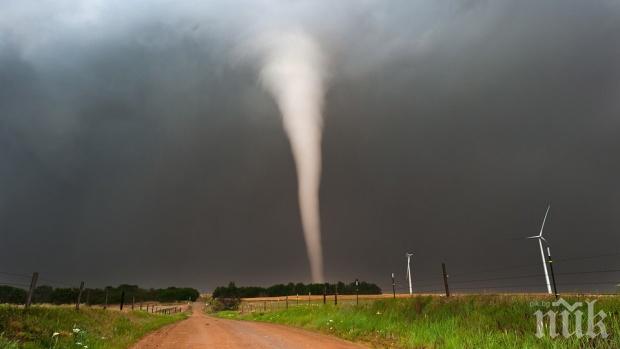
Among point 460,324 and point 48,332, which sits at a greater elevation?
point 48,332

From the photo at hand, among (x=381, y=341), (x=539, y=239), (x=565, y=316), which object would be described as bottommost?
(x=381, y=341)

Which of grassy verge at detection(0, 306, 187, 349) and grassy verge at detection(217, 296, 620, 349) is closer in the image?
grassy verge at detection(217, 296, 620, 349)

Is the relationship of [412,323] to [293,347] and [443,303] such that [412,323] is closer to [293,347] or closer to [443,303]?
[443,303]

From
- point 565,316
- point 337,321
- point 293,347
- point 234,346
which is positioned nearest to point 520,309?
point 565,316

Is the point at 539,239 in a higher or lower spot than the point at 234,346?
higher

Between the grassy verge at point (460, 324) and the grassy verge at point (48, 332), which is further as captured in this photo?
the grassy verge at point (48, 332)

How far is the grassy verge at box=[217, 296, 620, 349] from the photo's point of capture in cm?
1360

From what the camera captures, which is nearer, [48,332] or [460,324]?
[48,332]

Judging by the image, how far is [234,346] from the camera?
18.4 m

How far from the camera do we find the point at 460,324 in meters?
18.9

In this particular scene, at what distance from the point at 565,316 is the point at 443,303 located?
9.10m

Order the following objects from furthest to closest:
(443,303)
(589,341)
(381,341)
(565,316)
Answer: (443,303), (381,341), (565,316), (589,341)

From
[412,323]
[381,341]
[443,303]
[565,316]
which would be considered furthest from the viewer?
[443,303]

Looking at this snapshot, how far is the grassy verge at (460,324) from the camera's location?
44.6 feet
